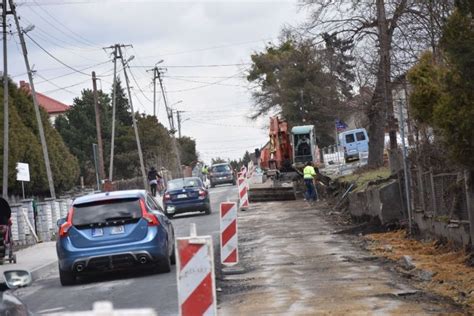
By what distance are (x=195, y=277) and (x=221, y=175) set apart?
6201 centimetres

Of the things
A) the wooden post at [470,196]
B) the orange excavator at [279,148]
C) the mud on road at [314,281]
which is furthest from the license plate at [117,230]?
the orange excavator at [279,148]

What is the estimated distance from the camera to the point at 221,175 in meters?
70.4

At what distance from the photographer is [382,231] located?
21.6 metres

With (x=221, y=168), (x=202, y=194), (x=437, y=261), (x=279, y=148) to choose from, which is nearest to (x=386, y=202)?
(x=437, y=261)

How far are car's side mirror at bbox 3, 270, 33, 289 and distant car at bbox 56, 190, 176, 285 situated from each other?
9480 millimetres

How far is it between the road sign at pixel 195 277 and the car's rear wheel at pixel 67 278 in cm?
802

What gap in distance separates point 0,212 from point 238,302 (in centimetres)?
999

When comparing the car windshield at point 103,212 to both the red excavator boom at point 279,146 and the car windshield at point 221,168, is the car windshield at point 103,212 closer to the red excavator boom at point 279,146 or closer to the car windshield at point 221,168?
the red excavator boom at point 279,146

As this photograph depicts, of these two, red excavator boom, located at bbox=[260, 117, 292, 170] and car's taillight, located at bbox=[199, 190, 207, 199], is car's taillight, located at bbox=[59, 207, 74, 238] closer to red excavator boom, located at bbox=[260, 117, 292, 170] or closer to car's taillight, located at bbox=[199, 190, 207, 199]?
car's taillight, located at bbox=[199, 190, 207, 199]

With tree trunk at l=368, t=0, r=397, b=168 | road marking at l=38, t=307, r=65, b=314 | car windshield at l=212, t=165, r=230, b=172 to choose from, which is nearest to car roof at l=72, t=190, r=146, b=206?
road marking at l=38, t=307, r=65, b=314

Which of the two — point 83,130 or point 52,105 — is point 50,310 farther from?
point 52,105

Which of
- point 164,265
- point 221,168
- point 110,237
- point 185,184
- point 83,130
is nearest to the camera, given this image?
point 110,237

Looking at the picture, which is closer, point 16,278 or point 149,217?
point 16,278

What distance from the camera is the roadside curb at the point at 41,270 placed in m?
19.2
